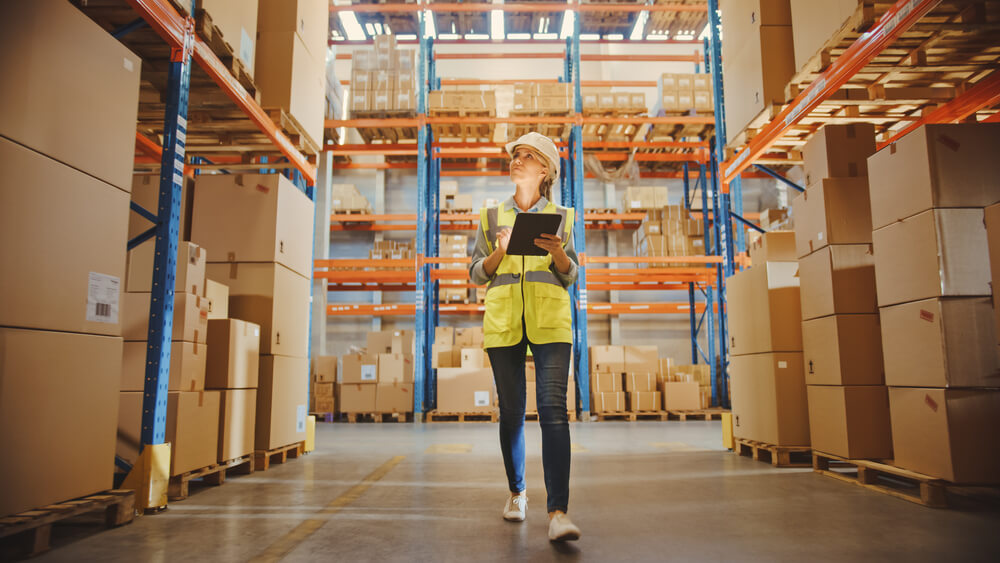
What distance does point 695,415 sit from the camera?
10398 millimetres

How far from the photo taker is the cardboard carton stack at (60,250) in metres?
2.26

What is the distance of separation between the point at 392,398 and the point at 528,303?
8.19 metres

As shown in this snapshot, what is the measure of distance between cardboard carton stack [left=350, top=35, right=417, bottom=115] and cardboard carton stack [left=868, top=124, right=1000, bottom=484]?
343 inches

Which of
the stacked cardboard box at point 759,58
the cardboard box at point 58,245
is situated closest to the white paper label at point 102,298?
the cardboard box at point 58,245

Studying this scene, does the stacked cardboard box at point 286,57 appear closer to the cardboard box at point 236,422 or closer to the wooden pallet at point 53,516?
the cardboard box at point 236,422

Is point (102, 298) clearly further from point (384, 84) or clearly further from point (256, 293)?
point (384, 84)

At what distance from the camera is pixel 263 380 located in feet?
15.5

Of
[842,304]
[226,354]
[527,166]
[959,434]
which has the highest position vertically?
[527,166]

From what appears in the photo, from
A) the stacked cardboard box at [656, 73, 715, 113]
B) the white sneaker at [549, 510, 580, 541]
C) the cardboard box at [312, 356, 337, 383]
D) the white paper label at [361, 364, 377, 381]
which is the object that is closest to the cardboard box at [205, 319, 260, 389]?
the white sneaker at [549, 510, 580, 541]

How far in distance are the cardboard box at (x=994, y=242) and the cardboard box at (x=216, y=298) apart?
442 centimetres

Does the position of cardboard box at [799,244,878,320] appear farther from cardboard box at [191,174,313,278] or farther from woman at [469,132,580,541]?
cardboard box at [191,174,313,278]

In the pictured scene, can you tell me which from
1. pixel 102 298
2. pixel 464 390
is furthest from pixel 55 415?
pixel 464 390

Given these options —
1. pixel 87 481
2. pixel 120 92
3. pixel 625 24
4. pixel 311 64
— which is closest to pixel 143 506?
pixel 87 481

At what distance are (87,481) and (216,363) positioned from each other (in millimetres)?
1385
